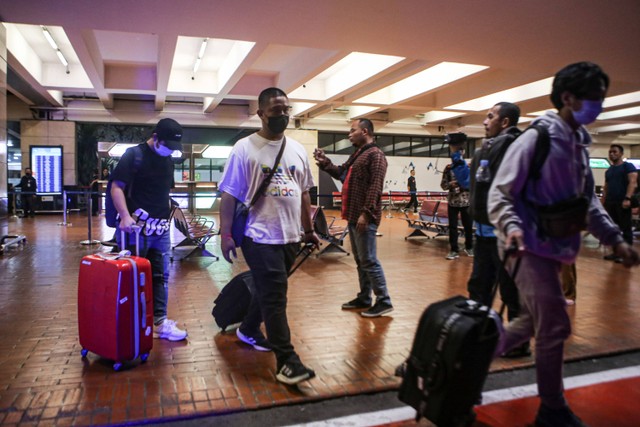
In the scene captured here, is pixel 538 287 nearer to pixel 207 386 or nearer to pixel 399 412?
pixel 399 412

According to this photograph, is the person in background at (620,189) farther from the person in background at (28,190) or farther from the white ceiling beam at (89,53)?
the person in background at (28,190)

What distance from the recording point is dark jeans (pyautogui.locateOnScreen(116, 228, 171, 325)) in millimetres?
3412

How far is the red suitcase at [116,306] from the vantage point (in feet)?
9.48

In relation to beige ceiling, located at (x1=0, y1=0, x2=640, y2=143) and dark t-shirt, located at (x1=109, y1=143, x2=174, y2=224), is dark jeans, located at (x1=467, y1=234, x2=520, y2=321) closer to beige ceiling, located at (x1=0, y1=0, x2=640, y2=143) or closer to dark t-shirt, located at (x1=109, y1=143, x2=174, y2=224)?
dark t-shirt, located at (x1=109, y1=143, x2=174, y2=224)

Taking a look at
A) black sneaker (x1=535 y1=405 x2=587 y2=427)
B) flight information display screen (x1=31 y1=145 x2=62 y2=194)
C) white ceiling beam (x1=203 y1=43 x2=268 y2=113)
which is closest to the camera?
black sneaker (x1=535 y1=405 x2=587 y2=427)

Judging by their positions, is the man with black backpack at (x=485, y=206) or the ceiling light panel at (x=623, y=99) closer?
the man with black backpack at (x=485, y=206)

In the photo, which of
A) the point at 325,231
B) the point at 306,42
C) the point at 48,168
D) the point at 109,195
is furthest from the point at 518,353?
the point at 48,168

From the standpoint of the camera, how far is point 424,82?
13211mm

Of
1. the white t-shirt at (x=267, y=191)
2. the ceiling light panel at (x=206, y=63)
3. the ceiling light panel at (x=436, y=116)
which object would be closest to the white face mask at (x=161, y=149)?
the white t-shirt at (x=267, y=191)

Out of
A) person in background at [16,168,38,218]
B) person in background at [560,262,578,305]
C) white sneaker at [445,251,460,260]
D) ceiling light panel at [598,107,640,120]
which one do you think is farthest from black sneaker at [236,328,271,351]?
ceiling light panel at [598,107,640,120]

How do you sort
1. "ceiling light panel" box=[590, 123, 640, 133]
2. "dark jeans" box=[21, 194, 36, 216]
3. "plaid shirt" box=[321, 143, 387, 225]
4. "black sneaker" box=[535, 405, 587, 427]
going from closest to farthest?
"black sneaker" box=[535, 405, 587, 427] < "plaid shirt" box=[321, 143, 387, 225] < "dark jeans" box=[21, 194, 36, 216] < "ceiling light panel" box=[590, 123, 640, 133]

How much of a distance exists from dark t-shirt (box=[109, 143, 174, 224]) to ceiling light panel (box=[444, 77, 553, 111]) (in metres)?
11.2

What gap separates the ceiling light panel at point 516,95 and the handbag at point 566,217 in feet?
36.7

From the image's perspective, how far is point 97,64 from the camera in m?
11.2
